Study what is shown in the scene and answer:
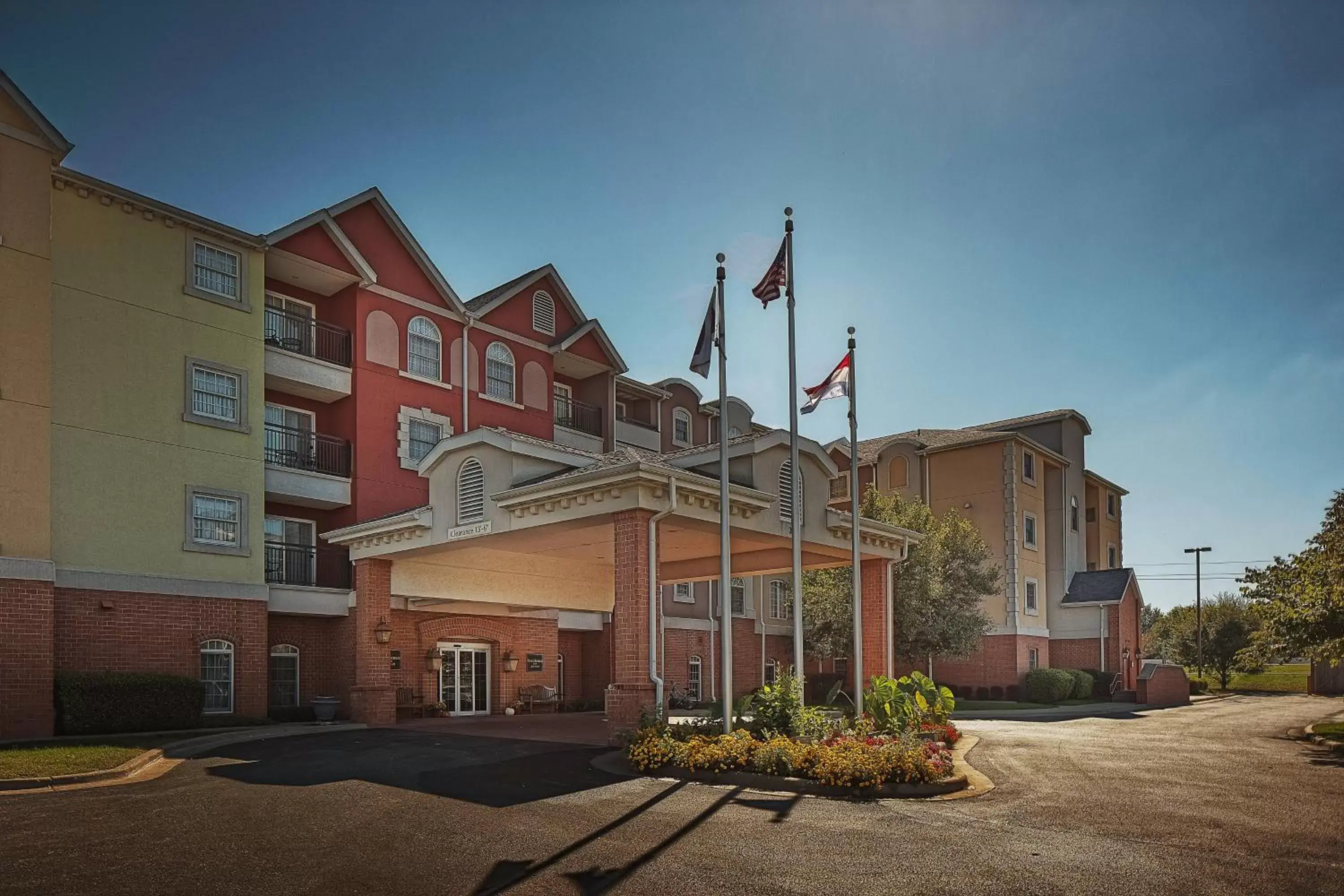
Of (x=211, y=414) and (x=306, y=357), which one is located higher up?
(x=306, y=357)

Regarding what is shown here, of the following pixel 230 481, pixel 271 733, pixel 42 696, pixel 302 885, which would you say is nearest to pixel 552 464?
pixel 271 733

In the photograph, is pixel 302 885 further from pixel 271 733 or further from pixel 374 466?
pixel 374 466

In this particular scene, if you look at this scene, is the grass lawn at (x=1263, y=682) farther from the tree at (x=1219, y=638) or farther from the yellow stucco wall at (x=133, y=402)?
the yellow stucco wall at (x=133, y=402)

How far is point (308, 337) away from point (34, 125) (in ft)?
27.6

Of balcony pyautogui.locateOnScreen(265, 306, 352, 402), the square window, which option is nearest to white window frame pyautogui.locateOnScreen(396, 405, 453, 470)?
the square window

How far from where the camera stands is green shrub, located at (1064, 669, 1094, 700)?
42.4 metres

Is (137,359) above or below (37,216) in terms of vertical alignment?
below

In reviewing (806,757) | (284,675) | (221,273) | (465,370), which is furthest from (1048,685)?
(221,273)

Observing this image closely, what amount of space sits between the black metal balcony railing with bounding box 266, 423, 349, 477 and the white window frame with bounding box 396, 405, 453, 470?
1.50 meters

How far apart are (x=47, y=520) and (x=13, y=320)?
4052 mm

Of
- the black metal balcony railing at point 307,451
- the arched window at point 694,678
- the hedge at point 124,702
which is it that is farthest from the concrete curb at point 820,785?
the arched window at point 694,678

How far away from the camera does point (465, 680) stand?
2984 centimetres

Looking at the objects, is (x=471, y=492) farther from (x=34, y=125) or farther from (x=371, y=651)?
(x=34, y=125)

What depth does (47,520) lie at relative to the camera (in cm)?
2120
